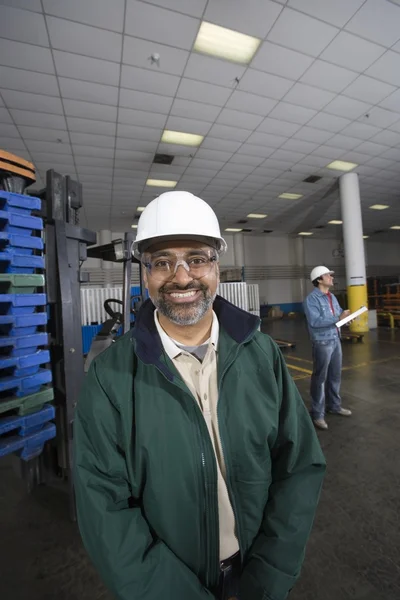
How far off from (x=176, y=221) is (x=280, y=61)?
5.90 metres

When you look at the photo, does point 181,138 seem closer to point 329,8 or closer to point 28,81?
point 28,81

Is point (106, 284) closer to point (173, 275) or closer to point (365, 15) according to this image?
point (365, 15)

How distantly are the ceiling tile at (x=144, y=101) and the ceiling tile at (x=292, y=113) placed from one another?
2.54 metres

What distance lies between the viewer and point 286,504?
1.11m

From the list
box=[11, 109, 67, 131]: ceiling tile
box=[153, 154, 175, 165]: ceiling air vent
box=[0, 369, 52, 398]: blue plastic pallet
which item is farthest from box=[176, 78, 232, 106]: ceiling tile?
box=[0, 369, 52, 398]: blue plastic pallet

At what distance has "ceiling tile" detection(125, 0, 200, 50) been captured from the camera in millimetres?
4137

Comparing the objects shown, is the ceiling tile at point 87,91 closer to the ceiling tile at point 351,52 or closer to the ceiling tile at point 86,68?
the ceiling tile at point 86,68

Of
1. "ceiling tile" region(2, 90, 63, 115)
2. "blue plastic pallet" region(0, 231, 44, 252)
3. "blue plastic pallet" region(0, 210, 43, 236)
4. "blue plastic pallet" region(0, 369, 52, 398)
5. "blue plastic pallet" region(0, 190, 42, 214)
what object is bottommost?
"blue plastic pallet" region(0, 369, 52, 398)

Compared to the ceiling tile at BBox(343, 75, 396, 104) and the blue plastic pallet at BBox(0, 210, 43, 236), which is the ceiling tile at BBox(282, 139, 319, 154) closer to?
the ceiling tile at BBox(343, 75, 396, 104)

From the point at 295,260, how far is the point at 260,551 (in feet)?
71.6

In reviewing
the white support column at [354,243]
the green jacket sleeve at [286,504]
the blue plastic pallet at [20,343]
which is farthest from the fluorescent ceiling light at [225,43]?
the white support column at [354,243]

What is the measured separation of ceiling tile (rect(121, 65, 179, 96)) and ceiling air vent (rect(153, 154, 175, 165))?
2626 mm

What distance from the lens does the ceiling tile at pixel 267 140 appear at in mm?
7711

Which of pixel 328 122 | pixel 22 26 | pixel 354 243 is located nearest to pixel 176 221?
pixel 22 26
